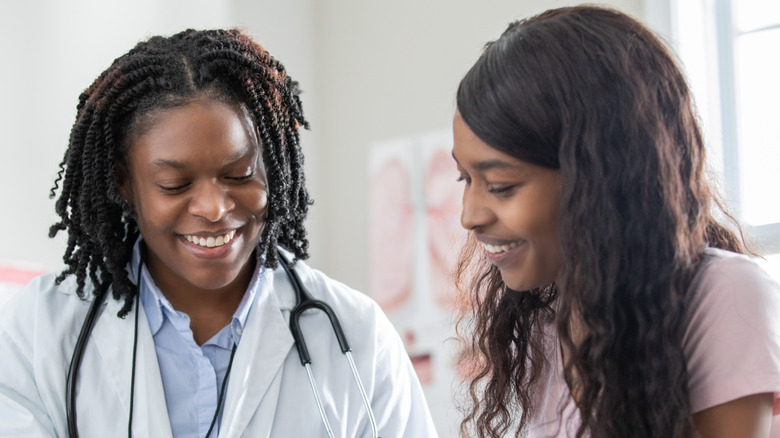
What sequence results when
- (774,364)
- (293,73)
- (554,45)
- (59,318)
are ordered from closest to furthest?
(774,364) → (554,45) → (59,318) → (293,73)

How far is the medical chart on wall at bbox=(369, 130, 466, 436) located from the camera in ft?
8.02

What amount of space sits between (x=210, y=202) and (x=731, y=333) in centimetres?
74

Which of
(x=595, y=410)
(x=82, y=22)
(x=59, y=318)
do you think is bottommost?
(x=595, y=410)

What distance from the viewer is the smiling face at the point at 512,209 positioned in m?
1.01

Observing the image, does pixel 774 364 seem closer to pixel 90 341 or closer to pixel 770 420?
pixel 770 420

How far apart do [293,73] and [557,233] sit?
74.1 inches

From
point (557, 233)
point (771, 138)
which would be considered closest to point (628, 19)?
point (557, 233)

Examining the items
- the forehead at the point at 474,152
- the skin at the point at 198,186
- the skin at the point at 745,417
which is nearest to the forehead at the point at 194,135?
the skin at the point at 198,186

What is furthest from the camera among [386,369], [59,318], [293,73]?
[293,73]

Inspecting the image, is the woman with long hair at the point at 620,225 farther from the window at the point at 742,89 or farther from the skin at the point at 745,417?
the window at the point at 742,89

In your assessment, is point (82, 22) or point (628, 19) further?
point (82, 22)

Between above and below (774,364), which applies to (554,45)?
above

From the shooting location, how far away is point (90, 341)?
1.33 meters

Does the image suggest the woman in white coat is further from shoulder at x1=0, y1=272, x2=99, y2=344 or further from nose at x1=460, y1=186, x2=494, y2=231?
nose at x1=460, y1=186, x2=494, y2=231
